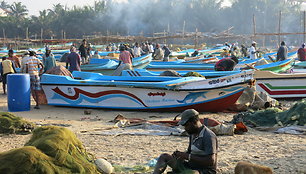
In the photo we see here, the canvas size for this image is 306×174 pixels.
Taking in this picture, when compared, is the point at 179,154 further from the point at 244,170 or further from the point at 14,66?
the point at 14,66

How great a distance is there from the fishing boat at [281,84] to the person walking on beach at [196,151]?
816cm

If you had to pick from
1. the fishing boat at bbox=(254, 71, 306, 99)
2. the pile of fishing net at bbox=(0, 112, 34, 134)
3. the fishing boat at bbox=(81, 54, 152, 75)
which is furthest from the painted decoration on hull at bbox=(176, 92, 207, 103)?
the fishing boat at bbox=(81, 54, 152, 75)

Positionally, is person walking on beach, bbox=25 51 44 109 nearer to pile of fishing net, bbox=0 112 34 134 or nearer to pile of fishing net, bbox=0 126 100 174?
pile of fishing net, bbox=0 112 34 134

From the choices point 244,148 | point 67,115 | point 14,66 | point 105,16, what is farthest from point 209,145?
point 105,16

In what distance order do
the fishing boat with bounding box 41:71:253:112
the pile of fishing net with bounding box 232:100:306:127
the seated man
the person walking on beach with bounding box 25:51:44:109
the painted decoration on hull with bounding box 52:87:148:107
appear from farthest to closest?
the seated man, the person walking on beach with bounding box 25:51:44:109, the painted decoration on hull with bounding box 52:87:148:107, the fishing boat with bounding box 41:71:253:112, the pile of fishing net with bounding box 232:100:306:127

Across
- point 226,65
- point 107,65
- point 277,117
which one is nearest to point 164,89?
point 277,117

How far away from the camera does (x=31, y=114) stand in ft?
35.2

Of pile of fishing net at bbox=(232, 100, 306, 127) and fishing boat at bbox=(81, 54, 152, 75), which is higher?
fishing boat at bbox=(81, 54, 152, 75)

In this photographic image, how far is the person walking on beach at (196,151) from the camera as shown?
4.53 metres

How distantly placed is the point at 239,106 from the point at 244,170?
5.98 meters

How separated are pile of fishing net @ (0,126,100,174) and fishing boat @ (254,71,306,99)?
26.4 feet

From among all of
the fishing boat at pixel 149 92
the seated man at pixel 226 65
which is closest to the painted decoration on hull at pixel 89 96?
the fishing boat at pixel 149 92

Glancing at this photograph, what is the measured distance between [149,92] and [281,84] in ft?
13.9

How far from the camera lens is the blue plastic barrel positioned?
10.7 meters
